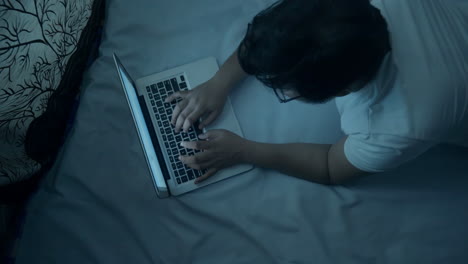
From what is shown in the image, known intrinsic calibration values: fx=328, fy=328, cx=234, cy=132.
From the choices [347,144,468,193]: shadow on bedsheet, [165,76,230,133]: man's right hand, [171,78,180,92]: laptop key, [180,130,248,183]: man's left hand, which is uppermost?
[171,78,180,92]: laptop key

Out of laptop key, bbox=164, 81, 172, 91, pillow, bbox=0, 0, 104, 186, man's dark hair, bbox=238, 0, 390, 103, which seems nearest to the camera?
man's dark hair, bbox=238, 0, 390, 103

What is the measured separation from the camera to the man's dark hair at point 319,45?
50 centimetres

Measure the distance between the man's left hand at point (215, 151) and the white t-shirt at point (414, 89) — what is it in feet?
0.94

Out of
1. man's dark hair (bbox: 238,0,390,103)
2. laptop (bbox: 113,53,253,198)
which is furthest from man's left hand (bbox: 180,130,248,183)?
man's dark hair (bbox: 238,0,390,103)

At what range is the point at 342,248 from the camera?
0.81 meters

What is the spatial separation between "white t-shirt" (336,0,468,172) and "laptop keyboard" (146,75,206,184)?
41 cm

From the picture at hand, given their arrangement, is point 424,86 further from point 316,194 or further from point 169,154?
point 169,154

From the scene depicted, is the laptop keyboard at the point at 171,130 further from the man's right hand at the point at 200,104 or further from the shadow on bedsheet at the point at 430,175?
the shadow on bedsheet at the point at 430,175

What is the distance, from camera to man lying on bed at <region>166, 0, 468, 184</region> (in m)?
0.51

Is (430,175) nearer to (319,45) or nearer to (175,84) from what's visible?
(319,45)

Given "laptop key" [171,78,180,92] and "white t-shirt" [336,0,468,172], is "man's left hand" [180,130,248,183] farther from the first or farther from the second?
"white t-shirt" [336,0,468,172]

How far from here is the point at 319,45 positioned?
0.50 meters

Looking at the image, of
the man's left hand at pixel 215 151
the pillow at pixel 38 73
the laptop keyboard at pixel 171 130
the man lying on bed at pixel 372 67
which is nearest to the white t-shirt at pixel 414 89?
the man lying on bed at pixel 372 67

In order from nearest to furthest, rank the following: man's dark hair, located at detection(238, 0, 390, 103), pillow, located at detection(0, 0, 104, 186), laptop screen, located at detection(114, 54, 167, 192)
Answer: man's dark hair, located at detection(238, 0, 390, 103) → pillow, located at detection(0, 0, 104, 186) → laptop screen, located at detection(114, 54, 167, 192)
